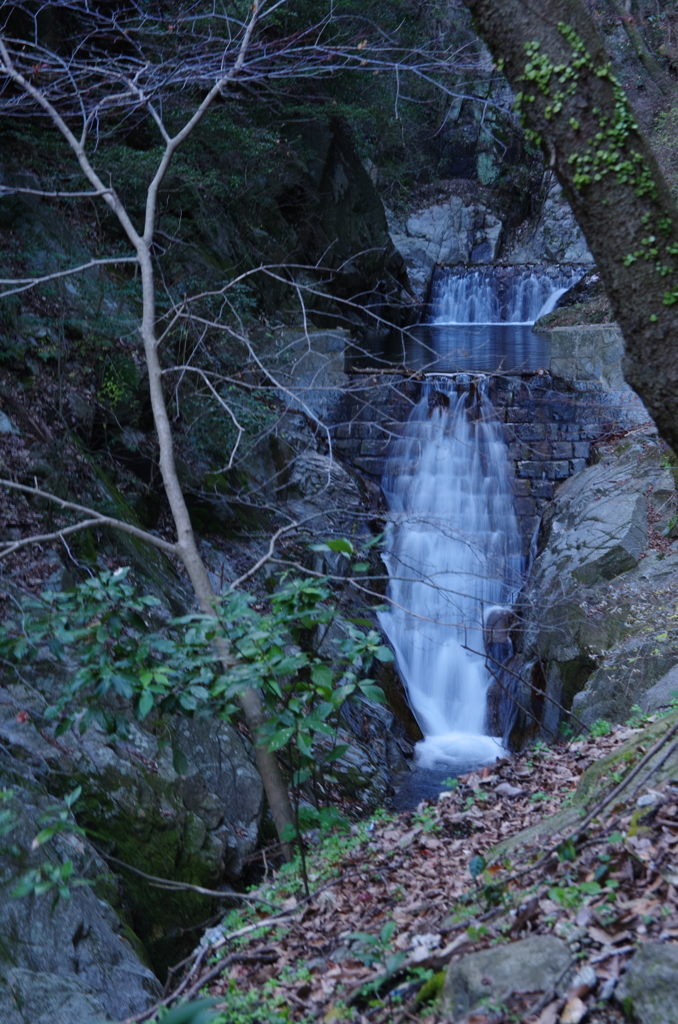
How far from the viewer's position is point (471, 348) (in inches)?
623

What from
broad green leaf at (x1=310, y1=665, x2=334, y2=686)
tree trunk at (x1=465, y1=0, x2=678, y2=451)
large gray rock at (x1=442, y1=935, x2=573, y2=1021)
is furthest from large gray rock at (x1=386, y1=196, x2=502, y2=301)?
large gray rock at (x1=442, y1=935, x2=573, y2=1021)

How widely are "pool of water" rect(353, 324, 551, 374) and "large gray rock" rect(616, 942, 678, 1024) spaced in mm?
10594

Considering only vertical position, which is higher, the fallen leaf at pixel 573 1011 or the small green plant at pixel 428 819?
the fallen leaf at pixel 573 1011

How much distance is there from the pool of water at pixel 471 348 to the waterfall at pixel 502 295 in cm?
64

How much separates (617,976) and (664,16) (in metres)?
19.9

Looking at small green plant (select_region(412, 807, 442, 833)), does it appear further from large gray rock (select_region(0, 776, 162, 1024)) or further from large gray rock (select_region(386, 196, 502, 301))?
large gray rock (select_region(386, 196, 502, 301))

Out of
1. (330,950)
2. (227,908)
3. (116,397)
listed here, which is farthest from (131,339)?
(330,950)

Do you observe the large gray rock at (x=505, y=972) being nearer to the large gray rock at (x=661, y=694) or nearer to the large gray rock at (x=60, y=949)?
the large gray rock at (x=60, y=949)

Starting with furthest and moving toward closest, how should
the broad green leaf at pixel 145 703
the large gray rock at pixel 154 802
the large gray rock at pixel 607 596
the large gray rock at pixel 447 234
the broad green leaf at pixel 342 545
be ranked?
1. the large gray rock at pixel 447 234
2. the large gray rock at pixel 607 596
3. the large gray rock at pixel 154 802
4. the broad green leaf at pixel 342 545
5. the broad green leaf at pixel 145 703

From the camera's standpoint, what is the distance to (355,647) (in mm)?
3068

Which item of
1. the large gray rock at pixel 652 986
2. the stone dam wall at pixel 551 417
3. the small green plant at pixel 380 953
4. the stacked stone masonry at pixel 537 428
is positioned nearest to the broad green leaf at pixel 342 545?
the small green plant at pixel 380 953

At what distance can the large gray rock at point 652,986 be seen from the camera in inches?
67.7

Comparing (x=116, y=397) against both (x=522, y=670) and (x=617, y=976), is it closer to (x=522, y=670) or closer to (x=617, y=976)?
(x=522, y=670)

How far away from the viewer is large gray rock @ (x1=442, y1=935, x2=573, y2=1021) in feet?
6.54
